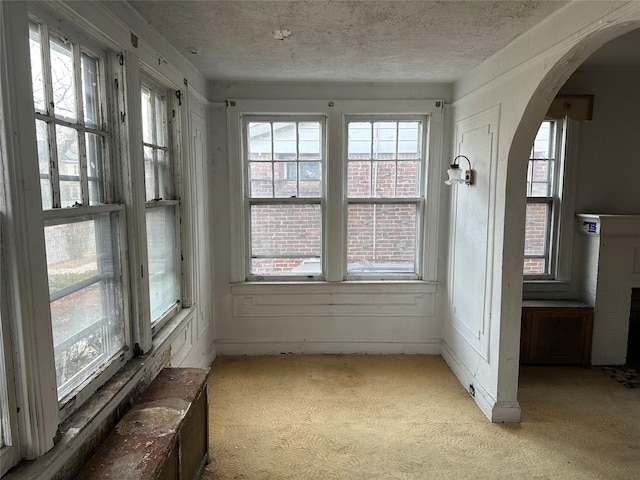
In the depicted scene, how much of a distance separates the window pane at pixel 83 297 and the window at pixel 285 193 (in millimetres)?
2042

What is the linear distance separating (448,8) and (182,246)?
7.69ft

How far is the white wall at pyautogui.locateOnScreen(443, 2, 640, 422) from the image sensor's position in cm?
221

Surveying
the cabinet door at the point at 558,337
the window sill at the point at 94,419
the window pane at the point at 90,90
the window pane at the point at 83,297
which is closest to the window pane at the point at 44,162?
the window pane at the point at 83,297

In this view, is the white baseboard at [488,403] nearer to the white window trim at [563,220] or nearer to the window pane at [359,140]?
the white window trim at [563,220]

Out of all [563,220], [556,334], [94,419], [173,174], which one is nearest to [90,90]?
[173,174]

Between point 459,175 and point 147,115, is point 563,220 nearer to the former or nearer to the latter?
point 459,175

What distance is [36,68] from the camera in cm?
152

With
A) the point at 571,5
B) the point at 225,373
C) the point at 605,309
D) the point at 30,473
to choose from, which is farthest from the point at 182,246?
the point at 605,309

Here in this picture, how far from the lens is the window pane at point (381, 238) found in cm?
412

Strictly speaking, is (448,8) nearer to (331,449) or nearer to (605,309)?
(331,449)

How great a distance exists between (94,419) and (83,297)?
521mm

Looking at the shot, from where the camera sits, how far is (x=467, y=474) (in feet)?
7.93

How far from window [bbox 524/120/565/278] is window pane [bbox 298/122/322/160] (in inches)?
80.4

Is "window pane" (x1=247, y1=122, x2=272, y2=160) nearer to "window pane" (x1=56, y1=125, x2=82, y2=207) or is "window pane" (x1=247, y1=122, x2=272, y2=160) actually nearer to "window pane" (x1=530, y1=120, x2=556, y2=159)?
"window pane" (x1=56, y1=125, x2=82, y2=207)
